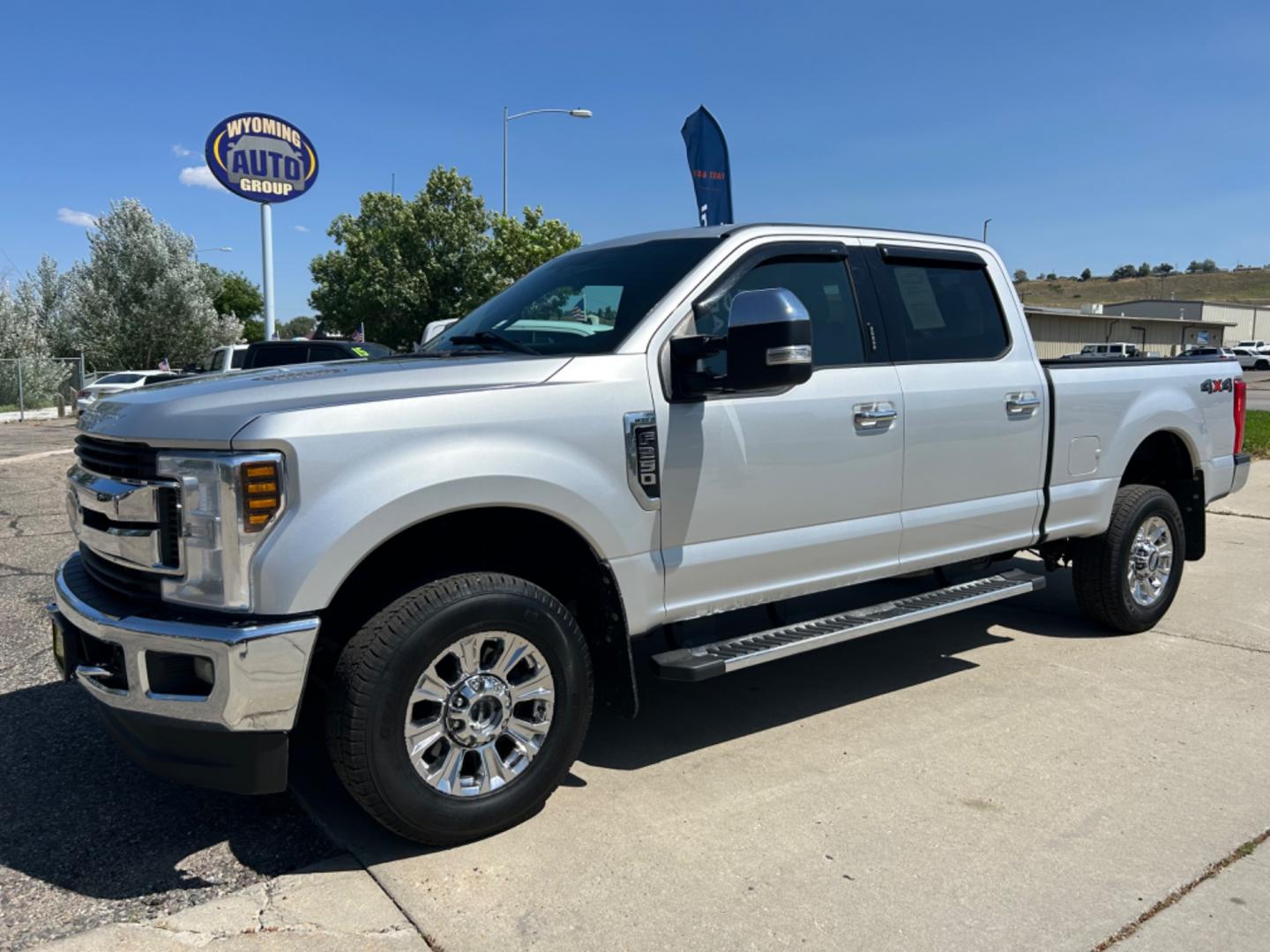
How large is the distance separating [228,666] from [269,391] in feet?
2.69

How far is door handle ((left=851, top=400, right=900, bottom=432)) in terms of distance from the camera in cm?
400

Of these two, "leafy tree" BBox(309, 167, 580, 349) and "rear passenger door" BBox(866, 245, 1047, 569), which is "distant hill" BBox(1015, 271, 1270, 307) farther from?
"rear passenger door" BBox(866, 245, 1047, 569)

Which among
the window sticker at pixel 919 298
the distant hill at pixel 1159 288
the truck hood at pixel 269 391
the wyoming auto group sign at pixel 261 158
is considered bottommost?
the truck hood at pixel 269 391

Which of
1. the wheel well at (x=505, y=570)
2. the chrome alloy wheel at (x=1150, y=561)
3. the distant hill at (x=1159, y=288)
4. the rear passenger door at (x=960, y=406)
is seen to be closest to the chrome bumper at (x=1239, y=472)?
the chrome alloy wheel at (x=1150, y=561)

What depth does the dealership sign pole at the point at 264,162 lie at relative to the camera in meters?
20.6

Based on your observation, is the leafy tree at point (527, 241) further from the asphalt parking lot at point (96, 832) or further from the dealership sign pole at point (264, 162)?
the asphalt parking lot at point (96, 832)

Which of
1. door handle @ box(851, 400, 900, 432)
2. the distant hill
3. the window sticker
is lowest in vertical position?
door handle @ box(851, 400, 900, 432)

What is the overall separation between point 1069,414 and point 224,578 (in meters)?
4.01

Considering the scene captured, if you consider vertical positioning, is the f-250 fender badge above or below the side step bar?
above

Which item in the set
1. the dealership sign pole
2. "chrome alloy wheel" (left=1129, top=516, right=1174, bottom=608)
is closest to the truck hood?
"chrome alloy wheel" (left=1129, top=516, right=1174, bottom=608)

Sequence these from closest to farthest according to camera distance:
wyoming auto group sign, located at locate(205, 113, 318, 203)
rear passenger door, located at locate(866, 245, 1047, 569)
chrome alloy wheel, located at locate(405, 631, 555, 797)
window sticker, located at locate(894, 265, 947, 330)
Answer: chrome alloy wheel, located at locate(405, 631, 555, 797), rear passenger door, located at locate(866, 245, 1047, 569), window sticker, located at locate(894, 265, 947, 330), wyoming auto group sign, located at locate(205, 113, 318, 203)

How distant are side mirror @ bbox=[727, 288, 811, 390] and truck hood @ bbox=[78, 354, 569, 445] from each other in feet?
1.95

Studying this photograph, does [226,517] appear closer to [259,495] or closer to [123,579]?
[259,495]

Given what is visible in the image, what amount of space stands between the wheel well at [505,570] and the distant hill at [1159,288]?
12138cm
